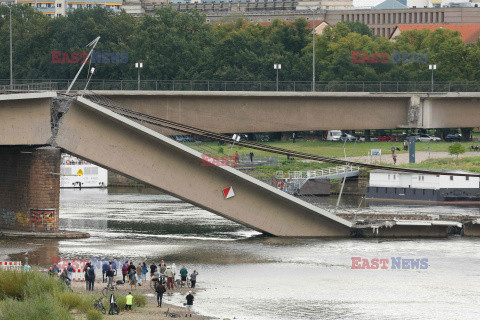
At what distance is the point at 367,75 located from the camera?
14012 cm

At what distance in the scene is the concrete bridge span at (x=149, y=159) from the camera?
213 ft

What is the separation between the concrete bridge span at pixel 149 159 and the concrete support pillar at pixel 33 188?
484 mm

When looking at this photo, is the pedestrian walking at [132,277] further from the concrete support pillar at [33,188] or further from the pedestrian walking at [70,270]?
the concrete support pillar at [33,188]

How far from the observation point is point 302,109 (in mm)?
87438

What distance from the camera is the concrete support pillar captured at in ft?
217

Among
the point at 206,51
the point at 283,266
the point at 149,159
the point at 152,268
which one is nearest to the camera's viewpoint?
the point at 152,268

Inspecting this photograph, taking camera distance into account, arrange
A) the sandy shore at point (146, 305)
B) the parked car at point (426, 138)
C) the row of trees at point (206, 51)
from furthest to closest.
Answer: the parked car at point (426, 138)
the row of trees at point (206, 51)
the sandy shore at point (146, 305)

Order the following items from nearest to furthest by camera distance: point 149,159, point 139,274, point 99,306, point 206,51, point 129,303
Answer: point 99,306 → point 129,303 → point 139,274 → point 149,159 → point 206,51

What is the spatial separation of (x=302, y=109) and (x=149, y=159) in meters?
23.2

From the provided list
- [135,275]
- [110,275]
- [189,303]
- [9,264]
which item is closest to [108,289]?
[110,275]

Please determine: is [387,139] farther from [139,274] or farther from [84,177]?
[139,274]

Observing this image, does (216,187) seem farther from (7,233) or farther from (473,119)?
(473,119)

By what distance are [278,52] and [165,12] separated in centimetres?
1642

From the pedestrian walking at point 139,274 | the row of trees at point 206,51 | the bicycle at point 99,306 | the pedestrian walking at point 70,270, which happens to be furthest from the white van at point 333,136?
the bicycle at point 99,306
